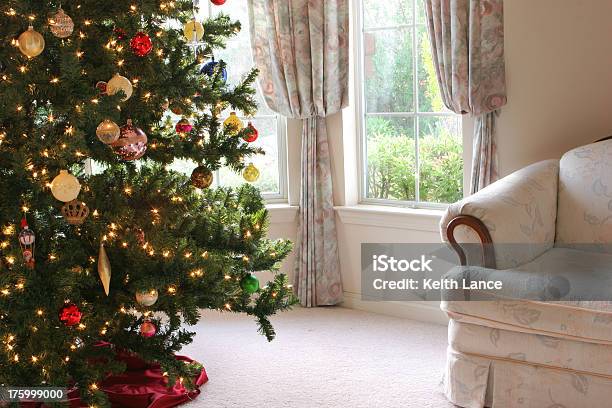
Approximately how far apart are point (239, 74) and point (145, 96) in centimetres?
190

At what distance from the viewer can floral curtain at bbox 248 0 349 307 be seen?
4465 millimetres

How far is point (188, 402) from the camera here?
3355 mm

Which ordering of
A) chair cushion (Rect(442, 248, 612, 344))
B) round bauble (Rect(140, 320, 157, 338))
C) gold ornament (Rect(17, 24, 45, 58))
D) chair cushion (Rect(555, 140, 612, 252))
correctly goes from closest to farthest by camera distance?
1. gold ornament (Rect(17, 24, 45, 58))
2. chair cushion (Rect(442, 248, 612, 344))
3. round bauble (Rect(140, 320, 157, 338))
4. chair cushion (Rect(555, 140, 612, 252))

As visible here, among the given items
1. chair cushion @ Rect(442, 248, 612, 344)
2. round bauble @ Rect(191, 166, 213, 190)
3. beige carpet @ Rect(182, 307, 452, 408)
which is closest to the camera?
chair cushion @ Rect(442, 248, 612, 344)

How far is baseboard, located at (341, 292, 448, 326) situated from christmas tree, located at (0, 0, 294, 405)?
1.29m

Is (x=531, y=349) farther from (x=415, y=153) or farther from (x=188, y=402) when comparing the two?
(x=415, y=153)

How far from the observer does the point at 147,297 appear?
2.85m

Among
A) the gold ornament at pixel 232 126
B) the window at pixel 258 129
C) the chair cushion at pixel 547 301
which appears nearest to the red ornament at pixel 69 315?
the gold ornament at pixel 232 126

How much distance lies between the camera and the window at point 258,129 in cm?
475

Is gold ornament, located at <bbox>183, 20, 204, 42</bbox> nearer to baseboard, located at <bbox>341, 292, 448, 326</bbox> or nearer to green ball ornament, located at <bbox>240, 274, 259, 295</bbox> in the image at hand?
green ball ornament, located at <bbox>240, 274, 259, 295</bbox>

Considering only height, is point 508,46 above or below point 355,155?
above

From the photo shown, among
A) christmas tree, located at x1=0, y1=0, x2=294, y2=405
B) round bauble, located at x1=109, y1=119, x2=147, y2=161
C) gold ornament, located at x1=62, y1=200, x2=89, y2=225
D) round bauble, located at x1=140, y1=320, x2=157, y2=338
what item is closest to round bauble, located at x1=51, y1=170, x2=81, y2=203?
christmas tree, located at x1=0, y1=0, x2=294, y2=405

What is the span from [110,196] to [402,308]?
2.10 metres

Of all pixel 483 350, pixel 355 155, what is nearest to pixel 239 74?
pixel 355 155
